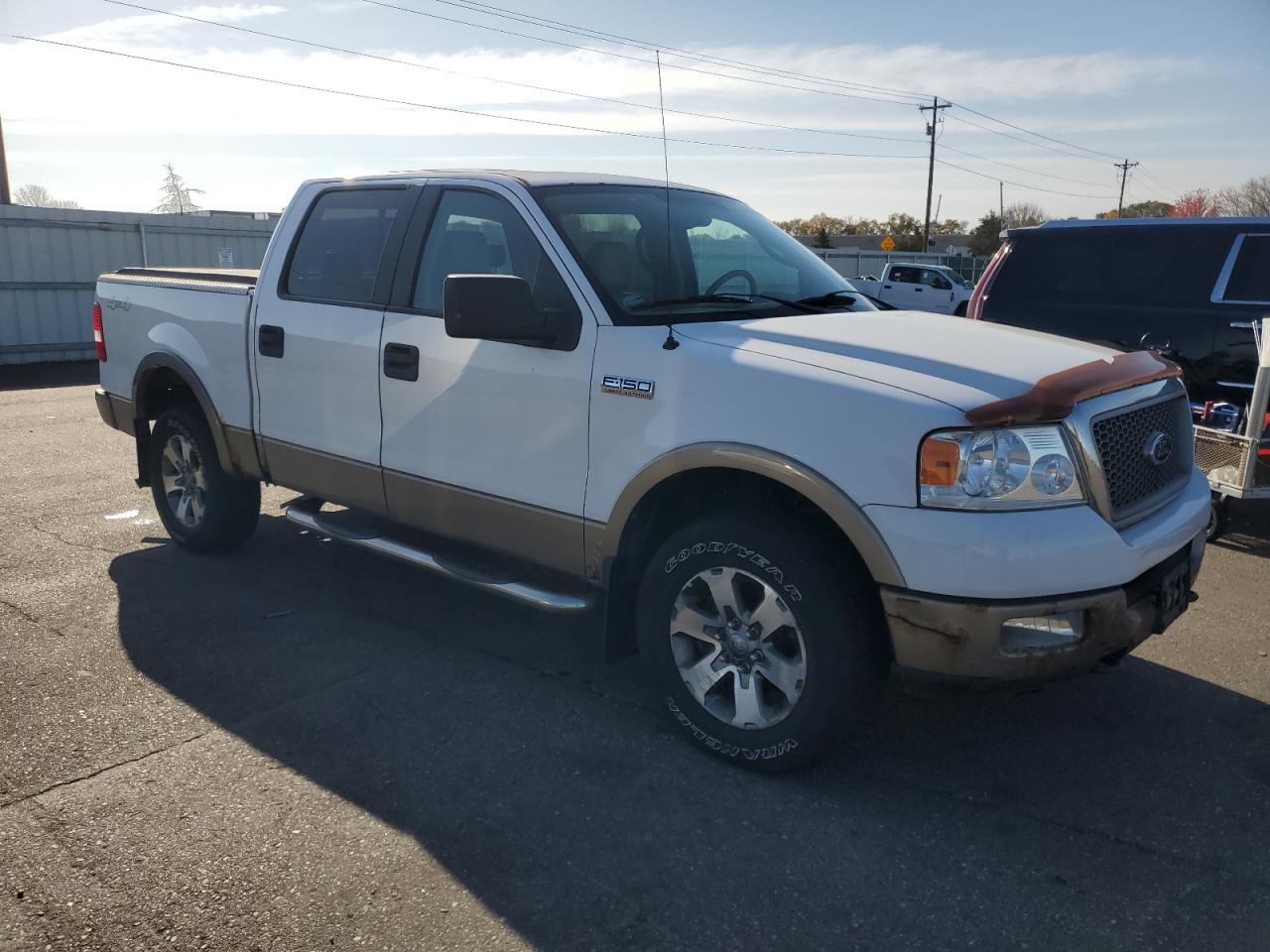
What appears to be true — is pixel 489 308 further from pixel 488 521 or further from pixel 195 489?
pixel 195 489

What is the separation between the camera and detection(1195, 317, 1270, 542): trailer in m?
5.79

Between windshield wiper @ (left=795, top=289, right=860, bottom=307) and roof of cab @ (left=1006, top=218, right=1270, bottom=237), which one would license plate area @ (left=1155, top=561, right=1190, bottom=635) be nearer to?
windshield wiper @ (left=795, top=289, right=860, bottom=307)

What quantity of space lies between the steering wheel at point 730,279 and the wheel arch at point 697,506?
886 millimetres

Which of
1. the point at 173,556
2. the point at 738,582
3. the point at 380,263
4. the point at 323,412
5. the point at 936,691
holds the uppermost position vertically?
the point at 380,263

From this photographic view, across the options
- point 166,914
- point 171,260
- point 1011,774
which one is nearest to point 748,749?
point 1011,774

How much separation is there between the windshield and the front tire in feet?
3.07

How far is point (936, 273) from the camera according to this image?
1104 inches

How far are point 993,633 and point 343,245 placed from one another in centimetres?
343

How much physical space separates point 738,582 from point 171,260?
1762cm

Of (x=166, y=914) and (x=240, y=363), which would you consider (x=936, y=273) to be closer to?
(x=240, y=363)

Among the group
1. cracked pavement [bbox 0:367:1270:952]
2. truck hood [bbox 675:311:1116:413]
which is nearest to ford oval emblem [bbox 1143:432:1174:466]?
truck hood [bbox 675:311:1116:413]

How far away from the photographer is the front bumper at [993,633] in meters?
3.01

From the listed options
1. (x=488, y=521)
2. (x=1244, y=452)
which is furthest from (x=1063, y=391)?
(x=1244, y=452)

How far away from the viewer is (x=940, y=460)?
3031 mm
